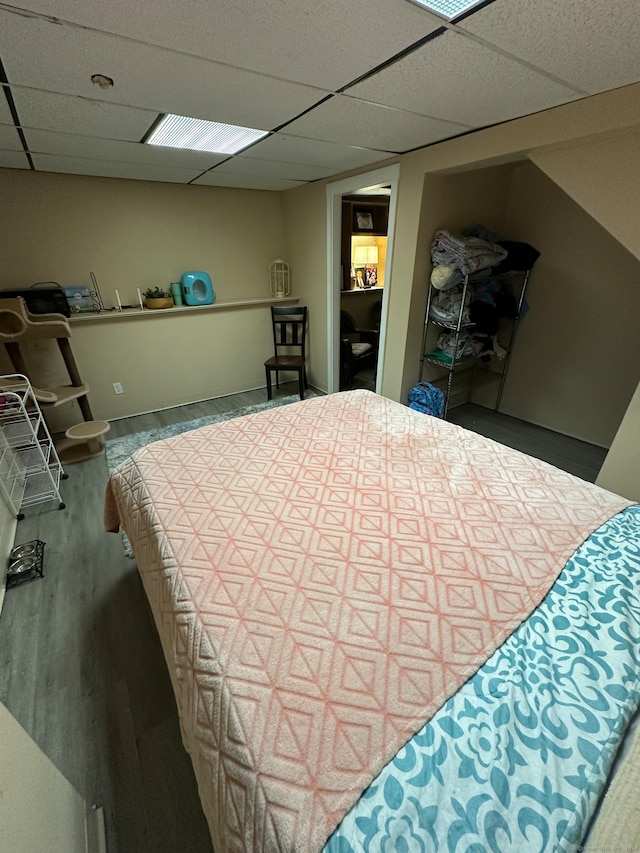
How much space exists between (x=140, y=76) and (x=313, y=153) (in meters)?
1.35

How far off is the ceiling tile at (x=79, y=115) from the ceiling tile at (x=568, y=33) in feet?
4.92

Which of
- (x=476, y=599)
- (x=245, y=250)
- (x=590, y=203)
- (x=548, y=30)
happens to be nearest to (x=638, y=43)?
(x=548, y=30)

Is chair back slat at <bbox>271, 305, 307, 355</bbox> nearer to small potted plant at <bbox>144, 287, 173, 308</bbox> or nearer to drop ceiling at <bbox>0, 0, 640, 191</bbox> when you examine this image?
small potted plant at <bbox>144, 287, 173, 308</bbox>

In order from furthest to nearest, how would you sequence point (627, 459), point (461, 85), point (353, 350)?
1. point (353, 350)
2. point (627, 459)
3. point (461, 85)

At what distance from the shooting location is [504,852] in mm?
566

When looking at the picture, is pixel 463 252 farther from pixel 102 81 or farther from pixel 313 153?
pixel 102 81

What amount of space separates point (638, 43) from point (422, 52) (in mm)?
704

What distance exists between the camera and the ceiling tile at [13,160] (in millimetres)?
2221

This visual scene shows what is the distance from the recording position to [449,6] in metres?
0.98

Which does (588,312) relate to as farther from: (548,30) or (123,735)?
(123,735)

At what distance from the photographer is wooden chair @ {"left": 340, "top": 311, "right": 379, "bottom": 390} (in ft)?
12.7

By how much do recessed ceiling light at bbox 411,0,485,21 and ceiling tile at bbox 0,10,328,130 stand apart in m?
0.61

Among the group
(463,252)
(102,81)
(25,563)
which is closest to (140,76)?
(102,81)

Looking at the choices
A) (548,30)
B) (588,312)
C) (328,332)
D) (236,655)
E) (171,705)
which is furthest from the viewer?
(328,332)
